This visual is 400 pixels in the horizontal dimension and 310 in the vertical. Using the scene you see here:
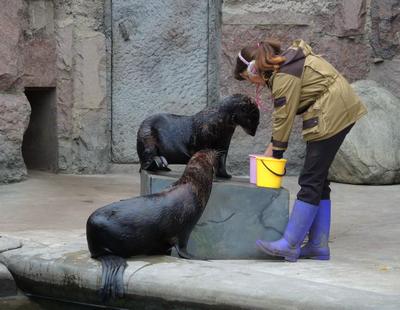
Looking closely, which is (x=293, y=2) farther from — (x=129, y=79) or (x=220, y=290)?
(x=220, y=290)

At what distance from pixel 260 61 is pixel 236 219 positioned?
2.85ft

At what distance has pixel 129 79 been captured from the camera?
24.7ft

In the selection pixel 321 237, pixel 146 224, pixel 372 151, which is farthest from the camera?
pixel 372 151

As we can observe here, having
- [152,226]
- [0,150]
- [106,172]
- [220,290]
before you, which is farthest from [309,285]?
[106,172]

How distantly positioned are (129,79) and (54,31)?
0.78 metres

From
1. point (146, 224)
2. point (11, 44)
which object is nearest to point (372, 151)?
point (11, 44)

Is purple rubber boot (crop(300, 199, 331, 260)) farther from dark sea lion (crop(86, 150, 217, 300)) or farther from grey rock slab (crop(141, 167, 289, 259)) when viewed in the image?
dark sea lion (crop(86, 150, 217, 300))

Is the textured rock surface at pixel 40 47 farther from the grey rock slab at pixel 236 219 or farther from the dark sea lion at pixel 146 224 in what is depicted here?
the dark sea lion at pixel 146 224

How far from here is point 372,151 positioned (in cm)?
681

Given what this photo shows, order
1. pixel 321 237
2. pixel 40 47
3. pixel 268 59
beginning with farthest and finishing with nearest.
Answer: pixel 40 47
pixel 321 237
pixel 268 59

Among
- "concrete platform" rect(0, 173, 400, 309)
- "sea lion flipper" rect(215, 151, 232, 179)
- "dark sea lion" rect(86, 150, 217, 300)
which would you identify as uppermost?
"sea lion flipper" rect(215, 151, 232, 179)

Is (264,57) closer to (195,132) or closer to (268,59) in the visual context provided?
(268,59)

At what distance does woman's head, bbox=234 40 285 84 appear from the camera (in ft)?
13.6

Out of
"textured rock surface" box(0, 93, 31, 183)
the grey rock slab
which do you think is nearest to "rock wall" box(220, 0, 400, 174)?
"textured rock surface" box(0, 93, 31, 183)
